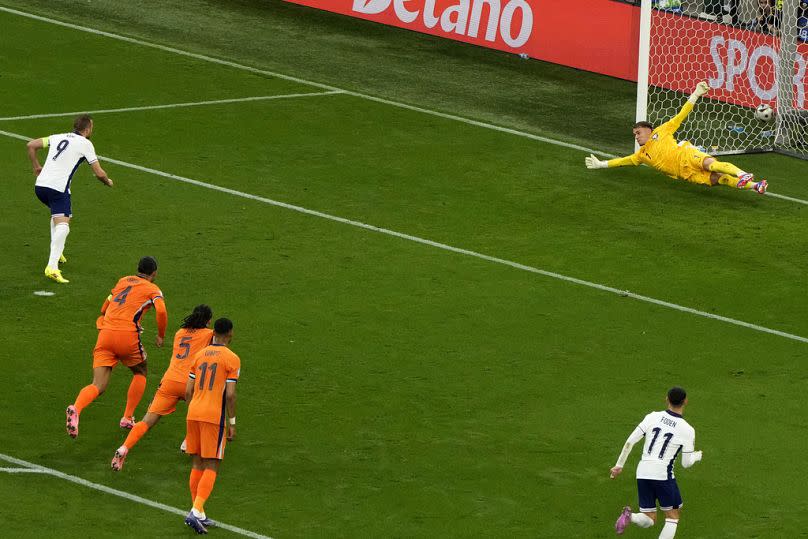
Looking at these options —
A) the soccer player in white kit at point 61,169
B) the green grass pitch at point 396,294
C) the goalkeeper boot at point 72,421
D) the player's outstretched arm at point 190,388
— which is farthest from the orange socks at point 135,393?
the soccer player in white kit at point 61,169

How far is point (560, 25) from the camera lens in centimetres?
3097

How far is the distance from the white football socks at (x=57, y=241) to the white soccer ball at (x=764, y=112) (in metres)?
12.4

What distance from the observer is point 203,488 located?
14367mm

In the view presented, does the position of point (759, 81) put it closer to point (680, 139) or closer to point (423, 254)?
point (680, 139)

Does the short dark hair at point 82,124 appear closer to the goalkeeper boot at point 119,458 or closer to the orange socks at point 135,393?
the orange socks at point 135,393

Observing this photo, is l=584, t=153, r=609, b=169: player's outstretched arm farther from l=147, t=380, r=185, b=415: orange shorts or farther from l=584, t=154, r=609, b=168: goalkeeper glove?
l=147, t=380, r=185, b=415: orange shorts

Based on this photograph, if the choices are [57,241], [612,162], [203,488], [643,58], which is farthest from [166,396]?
[643,58]

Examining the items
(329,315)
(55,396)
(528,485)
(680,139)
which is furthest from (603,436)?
(680,139)

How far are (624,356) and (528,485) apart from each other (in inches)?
141

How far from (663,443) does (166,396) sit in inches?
176

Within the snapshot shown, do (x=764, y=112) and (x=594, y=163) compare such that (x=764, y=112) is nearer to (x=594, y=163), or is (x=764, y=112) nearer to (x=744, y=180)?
(x=744, y=180)

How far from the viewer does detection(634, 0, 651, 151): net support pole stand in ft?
85.5

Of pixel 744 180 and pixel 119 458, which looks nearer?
pixel 119 458

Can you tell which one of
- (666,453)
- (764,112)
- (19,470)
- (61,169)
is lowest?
(19,470)
